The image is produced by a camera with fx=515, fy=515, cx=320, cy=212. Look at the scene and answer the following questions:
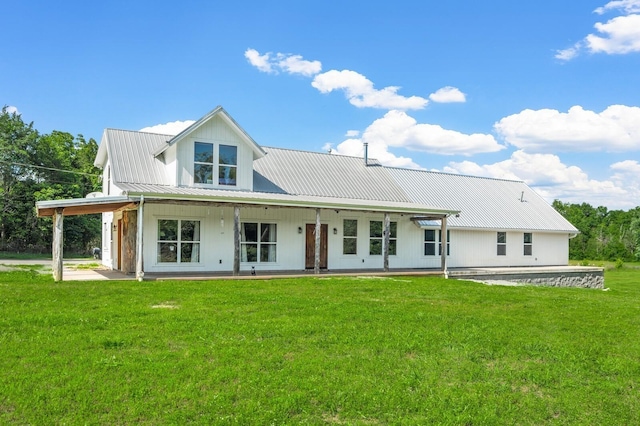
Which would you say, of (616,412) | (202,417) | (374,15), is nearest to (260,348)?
(202,417)

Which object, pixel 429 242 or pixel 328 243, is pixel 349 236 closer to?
pixel 328 243

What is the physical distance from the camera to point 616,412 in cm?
580

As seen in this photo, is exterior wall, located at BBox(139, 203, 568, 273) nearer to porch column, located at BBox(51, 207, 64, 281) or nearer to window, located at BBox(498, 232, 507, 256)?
window, located at BBox(498, 232, 507, 256)

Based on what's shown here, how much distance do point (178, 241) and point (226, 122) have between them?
4572mm

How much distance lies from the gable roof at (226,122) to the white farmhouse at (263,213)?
0.04 meters

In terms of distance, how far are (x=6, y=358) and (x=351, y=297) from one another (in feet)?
24.6

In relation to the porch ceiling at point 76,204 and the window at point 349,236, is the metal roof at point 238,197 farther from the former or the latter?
the window at point 349,236

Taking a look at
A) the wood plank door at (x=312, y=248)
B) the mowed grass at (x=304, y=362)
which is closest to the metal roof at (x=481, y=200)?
the wood plank door at (x=312, y=248)

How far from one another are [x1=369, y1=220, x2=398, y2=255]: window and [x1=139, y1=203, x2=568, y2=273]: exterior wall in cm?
18

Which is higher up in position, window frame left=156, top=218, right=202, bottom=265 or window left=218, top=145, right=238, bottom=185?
window left=218, top=145, right=238, bottom=185

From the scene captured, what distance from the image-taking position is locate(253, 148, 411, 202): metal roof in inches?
840

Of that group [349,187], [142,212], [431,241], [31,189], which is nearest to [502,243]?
[431,241]

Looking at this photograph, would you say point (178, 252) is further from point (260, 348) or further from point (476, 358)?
point (476, 358)

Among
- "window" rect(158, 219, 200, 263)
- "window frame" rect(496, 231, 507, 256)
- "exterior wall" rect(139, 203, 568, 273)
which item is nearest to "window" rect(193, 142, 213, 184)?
"exterior wall" rect(139, 203, 568, 273)
